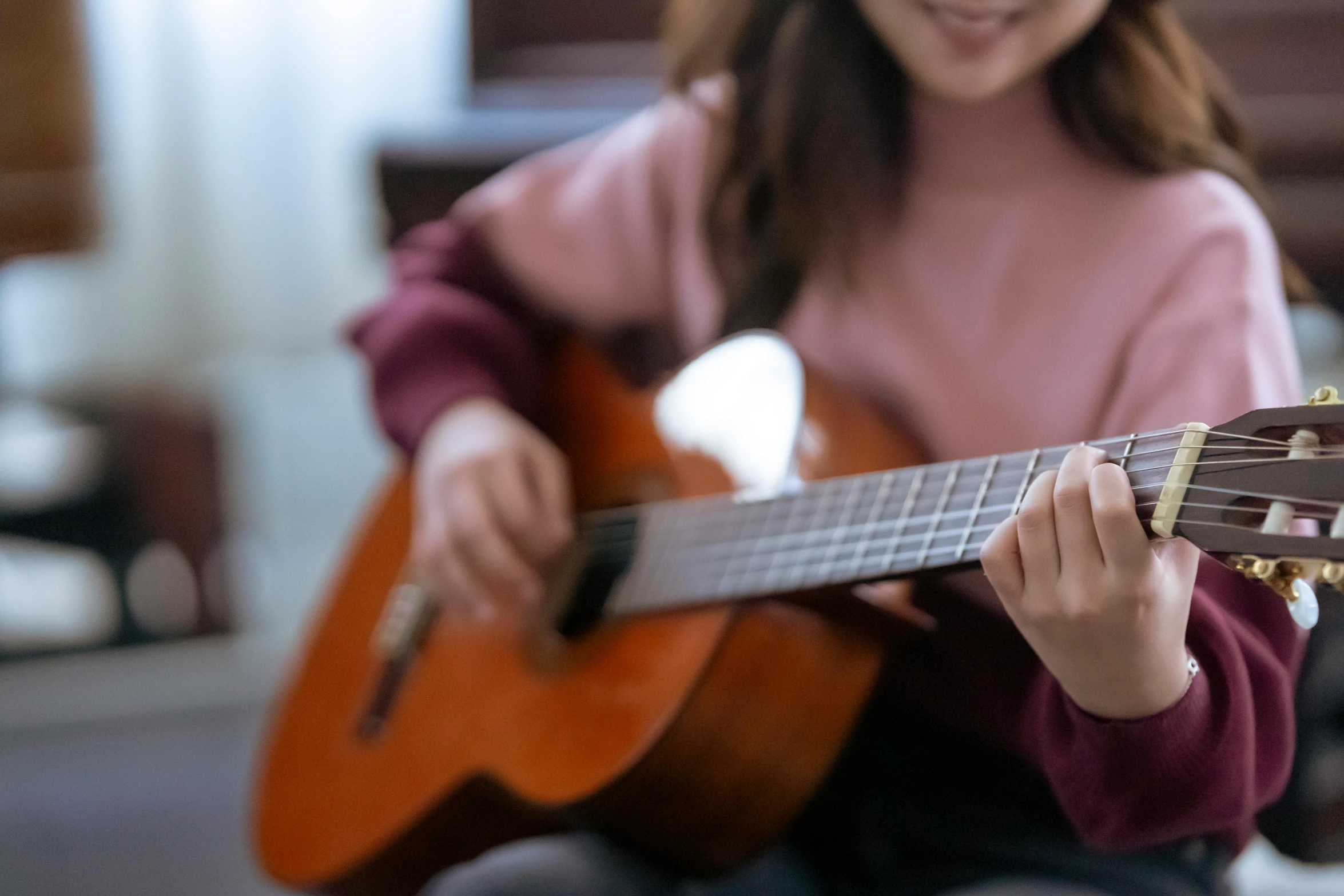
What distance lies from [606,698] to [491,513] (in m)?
0.13

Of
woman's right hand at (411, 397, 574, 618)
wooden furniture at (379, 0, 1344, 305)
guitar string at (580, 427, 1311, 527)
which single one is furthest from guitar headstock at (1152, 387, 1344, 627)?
woman's right hand at (411, 397, 574, 618)

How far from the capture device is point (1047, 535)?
378 mm

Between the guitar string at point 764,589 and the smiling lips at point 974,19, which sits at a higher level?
the smiling lips at point 974,19

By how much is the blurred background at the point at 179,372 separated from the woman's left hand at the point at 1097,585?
2.17 feet

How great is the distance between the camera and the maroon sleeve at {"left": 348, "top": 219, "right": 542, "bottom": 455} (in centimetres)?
73

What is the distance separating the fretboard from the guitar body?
0.05ft

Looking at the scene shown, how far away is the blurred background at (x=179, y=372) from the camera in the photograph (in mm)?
1012

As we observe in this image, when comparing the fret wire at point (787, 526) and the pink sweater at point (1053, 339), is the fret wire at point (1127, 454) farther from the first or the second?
the fret wire at point (787, 526)

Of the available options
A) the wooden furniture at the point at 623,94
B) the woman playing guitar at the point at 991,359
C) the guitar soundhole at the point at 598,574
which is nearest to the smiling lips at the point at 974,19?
the woman playing guitar at the point at 991,359

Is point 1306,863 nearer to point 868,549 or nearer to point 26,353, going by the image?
point 868,549

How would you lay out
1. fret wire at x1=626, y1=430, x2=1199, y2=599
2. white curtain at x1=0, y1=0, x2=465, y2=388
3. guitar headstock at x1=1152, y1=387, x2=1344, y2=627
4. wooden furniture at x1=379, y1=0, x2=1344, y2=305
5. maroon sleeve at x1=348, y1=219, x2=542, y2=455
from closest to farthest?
guitar headstock at x1=1152, y1=387, x2=1344, y2=627
fret wire at x1=626, y1=430, x2=1199, y2=599
wooden furniture at x1=379, y1=0, x2=1344, y2=305
maroon sleeve at x1=348, y1=219, x2=542, y2=455
white curtain at x1=0, y1=0, x2=465, y2=388

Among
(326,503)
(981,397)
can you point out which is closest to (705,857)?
(981,397)

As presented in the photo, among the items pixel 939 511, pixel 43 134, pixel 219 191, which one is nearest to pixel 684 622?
pixel 939 511

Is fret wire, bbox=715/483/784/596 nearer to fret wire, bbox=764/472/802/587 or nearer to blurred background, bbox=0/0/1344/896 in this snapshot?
fret wire, bbox=764/472/802/587
